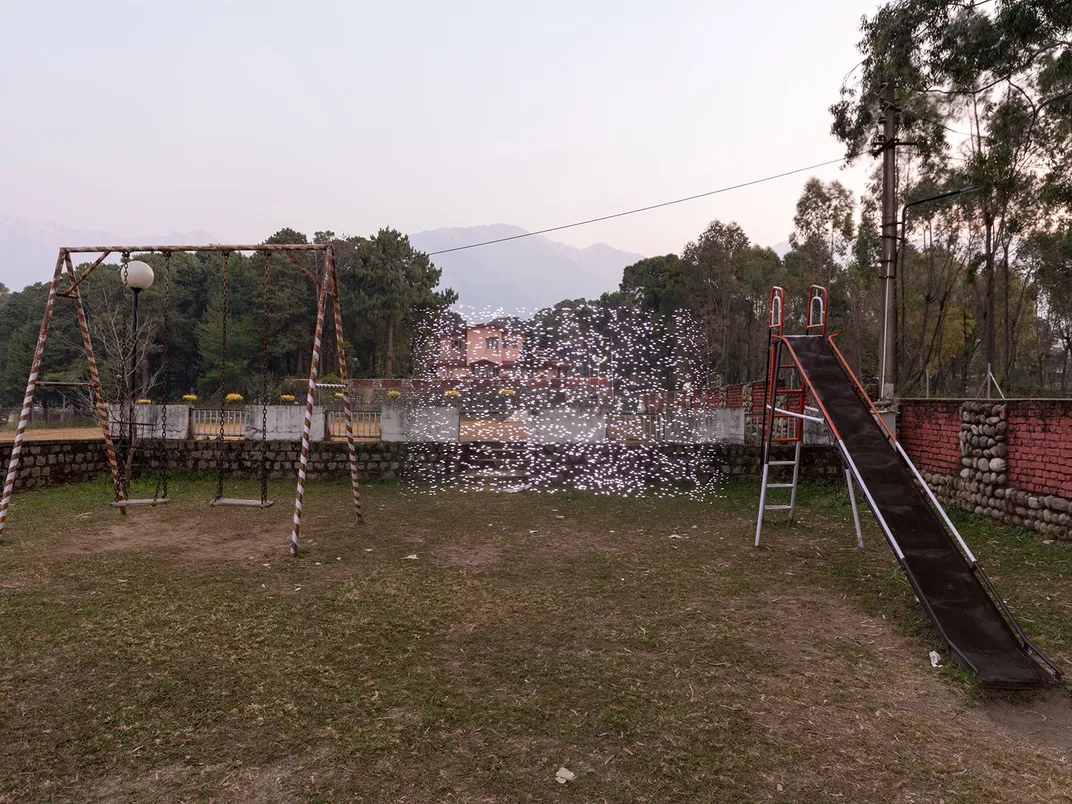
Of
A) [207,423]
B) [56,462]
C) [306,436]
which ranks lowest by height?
[56,462]

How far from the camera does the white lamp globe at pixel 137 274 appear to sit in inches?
317

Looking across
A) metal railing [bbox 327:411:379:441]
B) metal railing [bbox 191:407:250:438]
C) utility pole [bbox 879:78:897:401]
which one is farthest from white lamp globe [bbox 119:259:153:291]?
utility pole [bbox 879:78:897:401]

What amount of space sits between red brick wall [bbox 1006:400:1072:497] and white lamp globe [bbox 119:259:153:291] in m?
11.1

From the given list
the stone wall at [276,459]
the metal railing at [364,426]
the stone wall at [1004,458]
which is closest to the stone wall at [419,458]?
the stone wall at [276,459]

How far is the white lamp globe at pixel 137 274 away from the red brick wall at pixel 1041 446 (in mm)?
11132

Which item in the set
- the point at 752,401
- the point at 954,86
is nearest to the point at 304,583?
the point at 752,401

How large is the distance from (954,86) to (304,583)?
13.5m

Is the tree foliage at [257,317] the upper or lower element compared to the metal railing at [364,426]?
upper

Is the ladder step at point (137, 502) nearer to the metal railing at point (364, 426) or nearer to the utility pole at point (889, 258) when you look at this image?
the metal railing at point (364, 426)

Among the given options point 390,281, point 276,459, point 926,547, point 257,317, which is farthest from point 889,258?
point 257,317

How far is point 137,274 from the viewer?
26.8 feet

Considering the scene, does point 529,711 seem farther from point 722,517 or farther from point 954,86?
point 954,86

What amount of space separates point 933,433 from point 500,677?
8225 millimetres

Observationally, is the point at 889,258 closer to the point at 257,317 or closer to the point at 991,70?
the point at 991,70
